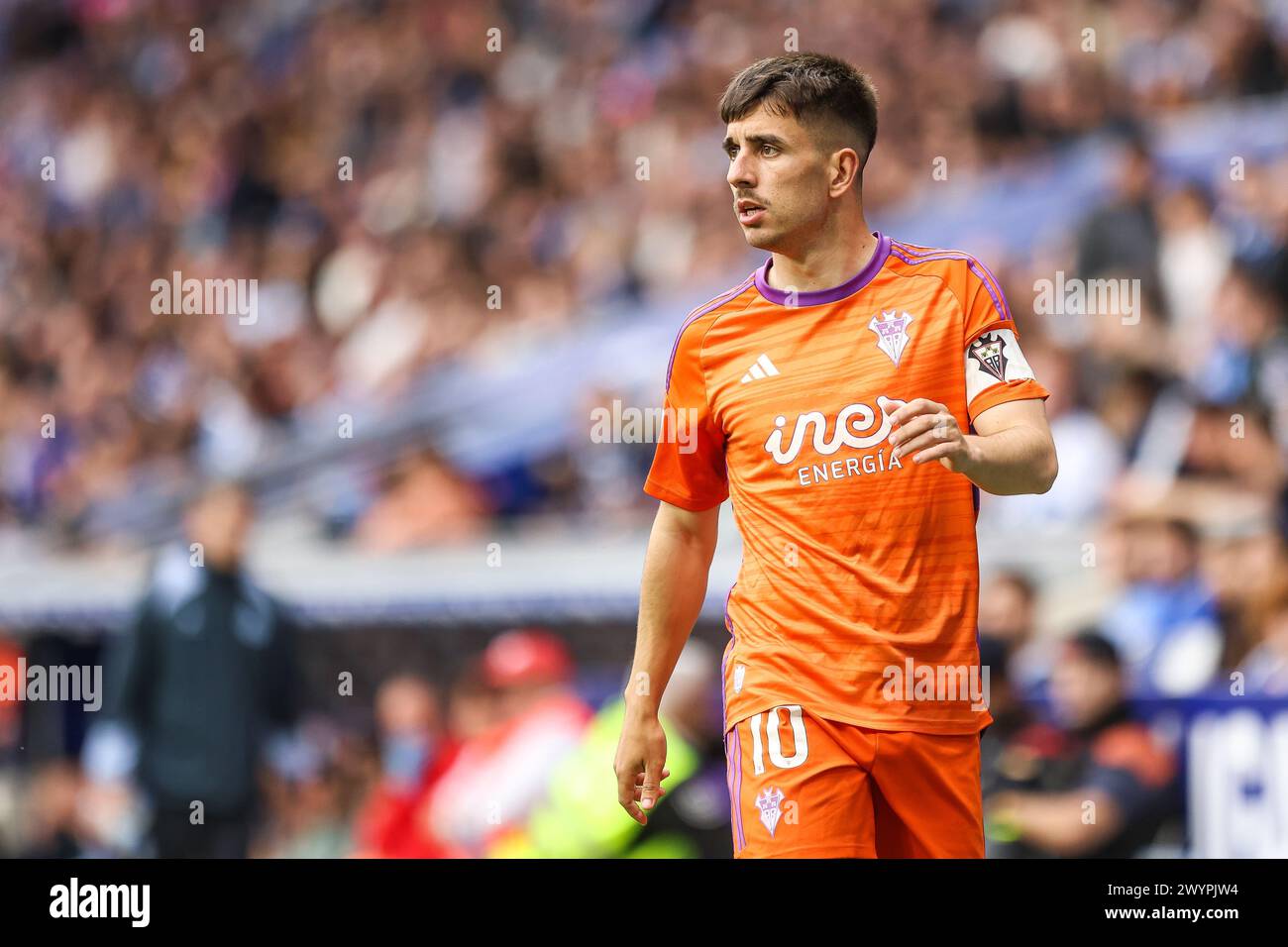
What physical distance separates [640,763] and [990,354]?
3.90 feet

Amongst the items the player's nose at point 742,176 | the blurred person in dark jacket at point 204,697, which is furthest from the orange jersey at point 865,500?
the blurred person in dark jacket at point 204,697

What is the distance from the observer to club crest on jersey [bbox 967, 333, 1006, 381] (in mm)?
3598

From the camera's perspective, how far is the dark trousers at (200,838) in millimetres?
7094

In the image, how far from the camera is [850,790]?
3.52m

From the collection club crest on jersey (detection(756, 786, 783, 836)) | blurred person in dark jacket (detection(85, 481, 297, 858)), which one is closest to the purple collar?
club crest on jersey (detection(756, 786, 783, 836))

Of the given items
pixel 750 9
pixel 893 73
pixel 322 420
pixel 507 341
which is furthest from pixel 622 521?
pixel 750 9

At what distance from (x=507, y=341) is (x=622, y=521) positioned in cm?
144

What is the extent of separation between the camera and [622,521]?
7.48m

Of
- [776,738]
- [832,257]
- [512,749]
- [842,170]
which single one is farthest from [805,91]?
[512,749]

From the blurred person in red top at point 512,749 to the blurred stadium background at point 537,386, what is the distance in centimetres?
2

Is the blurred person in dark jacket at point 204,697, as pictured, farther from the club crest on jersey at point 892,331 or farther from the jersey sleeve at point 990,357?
the jersey sleeve at point 990,357

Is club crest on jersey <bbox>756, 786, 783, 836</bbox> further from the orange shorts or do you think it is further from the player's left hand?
the player's left hand

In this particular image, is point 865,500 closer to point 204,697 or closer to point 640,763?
point 640,763

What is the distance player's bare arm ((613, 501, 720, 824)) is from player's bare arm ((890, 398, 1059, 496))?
0.66 metres
